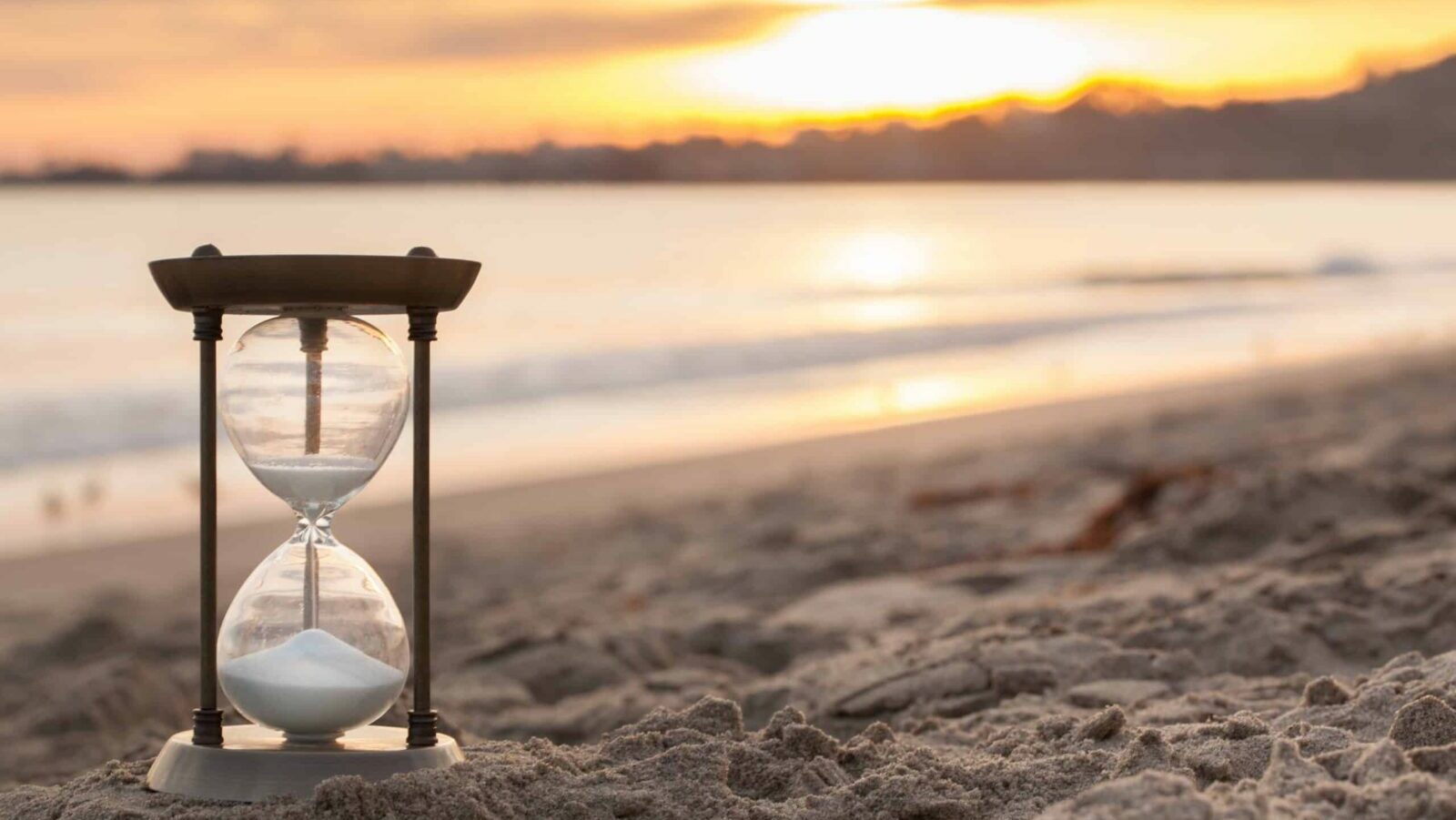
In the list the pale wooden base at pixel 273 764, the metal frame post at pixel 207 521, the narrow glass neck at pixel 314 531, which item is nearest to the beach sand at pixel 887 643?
the pale wooden base at pixel 273 764

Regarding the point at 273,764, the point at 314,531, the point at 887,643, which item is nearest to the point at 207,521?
the point at 314,531

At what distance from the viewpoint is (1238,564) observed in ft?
19.0

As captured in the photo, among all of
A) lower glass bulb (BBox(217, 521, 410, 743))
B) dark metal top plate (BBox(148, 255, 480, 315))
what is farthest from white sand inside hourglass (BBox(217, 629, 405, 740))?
dark metal top plate (BBox(148, 255, 480, 315))

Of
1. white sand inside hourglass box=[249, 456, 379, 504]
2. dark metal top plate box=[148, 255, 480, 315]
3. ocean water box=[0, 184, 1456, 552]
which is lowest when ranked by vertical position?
ocean water box=[0, 184, 1456, 552]

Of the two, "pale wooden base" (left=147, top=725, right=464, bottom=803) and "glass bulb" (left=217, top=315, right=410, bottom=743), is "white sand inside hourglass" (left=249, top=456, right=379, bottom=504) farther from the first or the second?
"pale wooden base" (left=147, top=725, right=464, bottom=803)

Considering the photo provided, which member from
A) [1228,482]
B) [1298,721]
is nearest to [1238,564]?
[1228,482]

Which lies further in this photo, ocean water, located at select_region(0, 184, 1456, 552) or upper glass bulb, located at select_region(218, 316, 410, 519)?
ocean water, located at select_region(0, 184, 1456, 552)

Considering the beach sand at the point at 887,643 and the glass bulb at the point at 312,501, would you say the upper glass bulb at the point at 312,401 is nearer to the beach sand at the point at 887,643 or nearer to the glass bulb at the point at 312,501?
the glass bulb at the point at 312,501

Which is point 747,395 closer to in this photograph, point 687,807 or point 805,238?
point 687,807

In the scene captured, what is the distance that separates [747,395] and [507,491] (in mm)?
5942

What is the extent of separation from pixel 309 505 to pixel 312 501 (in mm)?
14

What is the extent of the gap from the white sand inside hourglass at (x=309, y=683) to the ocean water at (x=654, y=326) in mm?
770

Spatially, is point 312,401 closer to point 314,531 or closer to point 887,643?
point 314,531

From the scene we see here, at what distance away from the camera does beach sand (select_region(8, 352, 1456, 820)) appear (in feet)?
9.64
